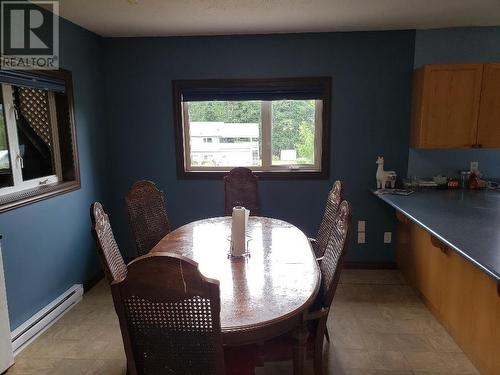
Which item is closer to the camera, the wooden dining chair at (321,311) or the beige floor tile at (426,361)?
the wooden dining chair at (321,311)

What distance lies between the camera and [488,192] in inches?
120

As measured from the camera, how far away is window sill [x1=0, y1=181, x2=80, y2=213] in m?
2.18

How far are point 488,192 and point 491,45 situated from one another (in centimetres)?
135

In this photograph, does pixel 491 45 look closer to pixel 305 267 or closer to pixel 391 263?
pixel 391 263

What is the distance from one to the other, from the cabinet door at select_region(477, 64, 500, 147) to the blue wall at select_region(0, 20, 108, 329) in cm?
351

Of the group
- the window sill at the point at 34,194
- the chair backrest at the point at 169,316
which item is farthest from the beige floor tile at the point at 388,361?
the window sill at the point at 34,194

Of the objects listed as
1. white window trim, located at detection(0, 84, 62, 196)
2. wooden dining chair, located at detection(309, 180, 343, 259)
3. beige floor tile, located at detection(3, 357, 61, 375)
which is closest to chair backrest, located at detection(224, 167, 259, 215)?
wooden dining chair, located at detection(309, 180, 343, 259)

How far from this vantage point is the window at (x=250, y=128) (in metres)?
3.34

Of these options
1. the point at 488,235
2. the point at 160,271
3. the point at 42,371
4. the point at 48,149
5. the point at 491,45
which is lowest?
the point at 42,371

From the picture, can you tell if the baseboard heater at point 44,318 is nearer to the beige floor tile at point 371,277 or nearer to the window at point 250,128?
the window at point 250,128

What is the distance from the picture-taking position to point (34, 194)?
2434 millimetres

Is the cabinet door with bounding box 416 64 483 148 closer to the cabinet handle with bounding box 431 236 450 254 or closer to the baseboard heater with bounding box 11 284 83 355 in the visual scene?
the cabinet handle with bounding box 431 236 450 254

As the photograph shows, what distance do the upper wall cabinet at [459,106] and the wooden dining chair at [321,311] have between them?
70.5 inches

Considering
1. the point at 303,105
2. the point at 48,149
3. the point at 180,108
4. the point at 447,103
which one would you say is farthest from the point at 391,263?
the point at 48,149
